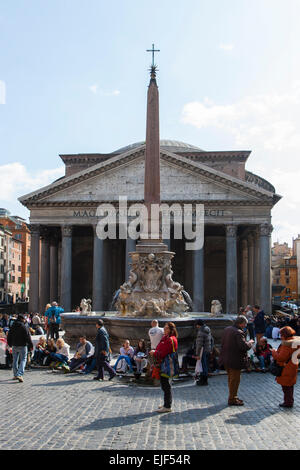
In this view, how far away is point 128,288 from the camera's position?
38.5 ft

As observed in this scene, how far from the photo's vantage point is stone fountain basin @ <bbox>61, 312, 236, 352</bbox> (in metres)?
10.8

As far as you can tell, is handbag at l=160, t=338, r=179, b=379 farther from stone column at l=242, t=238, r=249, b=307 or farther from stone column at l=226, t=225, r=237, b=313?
stone column at l=242, t=238, r=249, b=307

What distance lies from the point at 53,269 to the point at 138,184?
1057 centimetres

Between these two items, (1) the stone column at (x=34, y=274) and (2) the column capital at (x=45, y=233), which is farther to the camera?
(2) the column capital at (x=45, y=233)

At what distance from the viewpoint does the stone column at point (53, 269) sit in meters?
36.4

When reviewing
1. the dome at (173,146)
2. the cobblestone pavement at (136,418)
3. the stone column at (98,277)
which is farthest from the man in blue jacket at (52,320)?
the dome at (173,146)

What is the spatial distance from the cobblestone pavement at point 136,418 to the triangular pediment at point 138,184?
23121 mm

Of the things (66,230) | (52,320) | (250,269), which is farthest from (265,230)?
(52,320)

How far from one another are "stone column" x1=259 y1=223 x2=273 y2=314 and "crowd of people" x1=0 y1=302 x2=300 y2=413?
1773 cm

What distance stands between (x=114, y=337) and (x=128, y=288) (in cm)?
126

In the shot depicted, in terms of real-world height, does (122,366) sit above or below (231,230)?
below

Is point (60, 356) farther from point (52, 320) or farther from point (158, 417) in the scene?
point (158, 417)

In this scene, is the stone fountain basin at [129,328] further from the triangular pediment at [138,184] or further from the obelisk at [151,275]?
the triangular pediment at [138,184]

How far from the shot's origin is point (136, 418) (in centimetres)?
621
